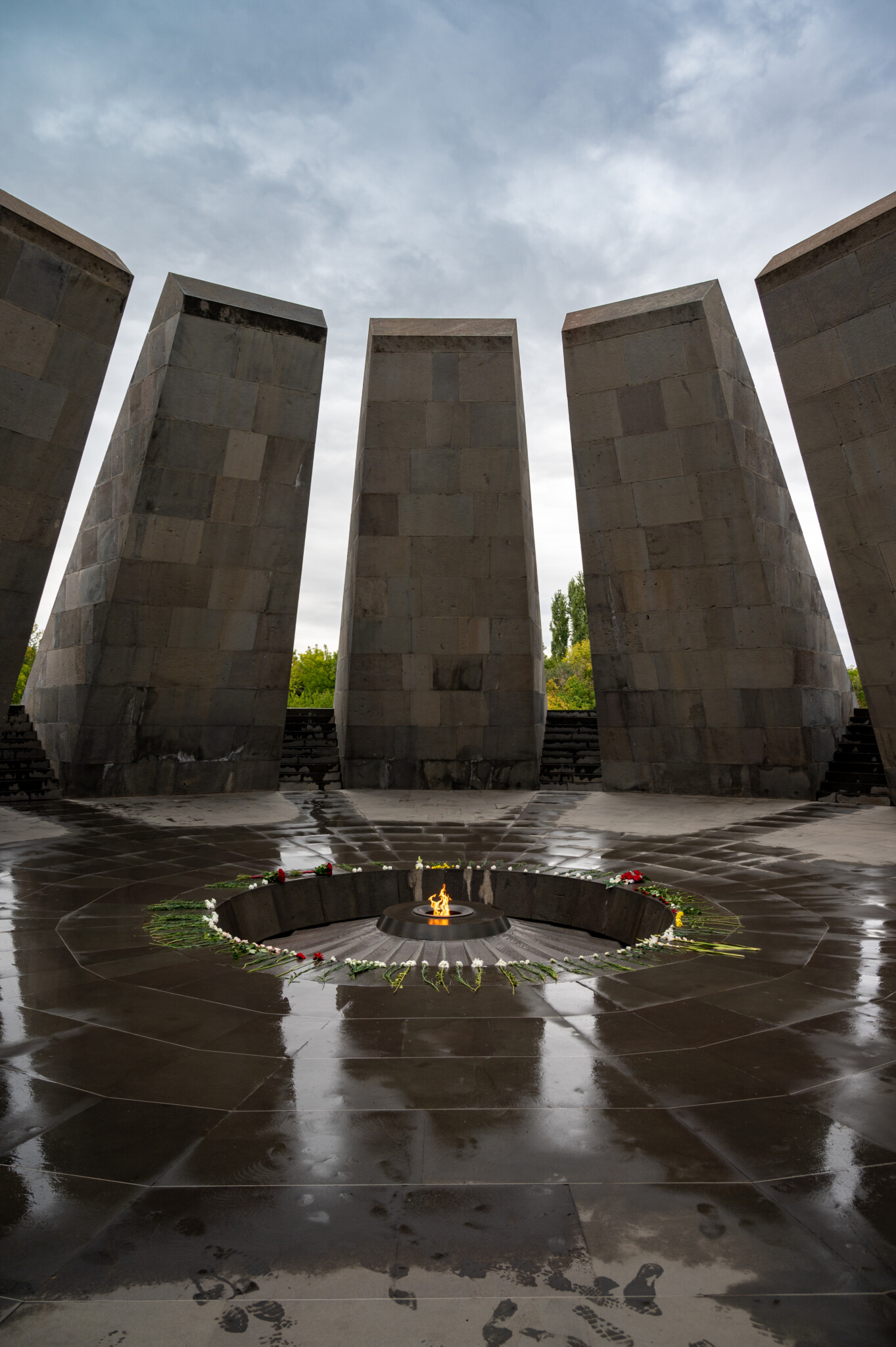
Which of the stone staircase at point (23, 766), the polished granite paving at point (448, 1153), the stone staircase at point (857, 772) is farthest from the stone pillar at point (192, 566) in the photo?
the stone staircase at point (857, 772)

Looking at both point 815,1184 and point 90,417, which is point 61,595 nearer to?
point 90,417

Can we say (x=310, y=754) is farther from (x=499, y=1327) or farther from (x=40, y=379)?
(x=499, y=1327)

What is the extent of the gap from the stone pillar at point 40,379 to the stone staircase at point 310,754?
5.48 meters

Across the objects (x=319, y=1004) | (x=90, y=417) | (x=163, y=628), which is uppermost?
(x=90, y=417)

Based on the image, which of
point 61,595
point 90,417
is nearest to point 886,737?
point 90,417

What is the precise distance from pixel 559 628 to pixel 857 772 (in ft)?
154

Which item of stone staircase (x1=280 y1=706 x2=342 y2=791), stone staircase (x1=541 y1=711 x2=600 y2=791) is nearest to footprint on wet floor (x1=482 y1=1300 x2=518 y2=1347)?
stone staircase (x1=280 y1=706 x2=342 y2=791)

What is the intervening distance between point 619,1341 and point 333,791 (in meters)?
13.1

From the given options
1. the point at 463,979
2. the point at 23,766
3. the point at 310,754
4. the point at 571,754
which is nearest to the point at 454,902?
the point at 463,979

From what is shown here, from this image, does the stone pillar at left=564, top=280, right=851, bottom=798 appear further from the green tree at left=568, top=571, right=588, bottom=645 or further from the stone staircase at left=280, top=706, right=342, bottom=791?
the green tree at left=568, top=571, right=588, bottom=645

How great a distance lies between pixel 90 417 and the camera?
11625mm

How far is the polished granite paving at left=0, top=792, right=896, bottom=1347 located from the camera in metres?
2.00

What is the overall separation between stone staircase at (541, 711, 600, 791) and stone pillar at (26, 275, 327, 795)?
5.45 metres

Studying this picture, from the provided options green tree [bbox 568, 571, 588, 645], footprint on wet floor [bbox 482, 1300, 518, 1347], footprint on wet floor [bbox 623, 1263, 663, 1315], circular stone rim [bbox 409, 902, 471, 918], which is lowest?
footprint on wet floor [bbox 482, 1300, 518, 1347]
